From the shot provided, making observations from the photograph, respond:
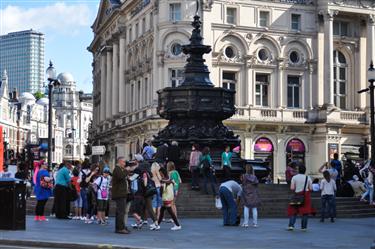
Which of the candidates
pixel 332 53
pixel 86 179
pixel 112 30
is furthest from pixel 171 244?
pixel 112 30

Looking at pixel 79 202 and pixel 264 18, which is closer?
pixel 79 202

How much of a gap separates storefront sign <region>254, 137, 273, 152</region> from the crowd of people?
3354 centimetres

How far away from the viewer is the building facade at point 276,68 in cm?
5956

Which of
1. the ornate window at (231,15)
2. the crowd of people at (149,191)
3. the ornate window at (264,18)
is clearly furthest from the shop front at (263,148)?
the crowd of people at (149,191)

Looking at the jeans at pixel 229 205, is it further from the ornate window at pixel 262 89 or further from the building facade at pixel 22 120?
the building facade at pixel 22 120

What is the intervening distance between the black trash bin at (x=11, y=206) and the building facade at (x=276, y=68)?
131 feet

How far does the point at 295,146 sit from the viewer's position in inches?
2450

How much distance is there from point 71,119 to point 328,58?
13549 centimetres

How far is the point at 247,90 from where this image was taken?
60344mm

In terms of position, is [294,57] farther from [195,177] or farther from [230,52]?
[195,177]

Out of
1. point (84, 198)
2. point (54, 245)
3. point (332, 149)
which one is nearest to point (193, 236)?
point (54, 245)

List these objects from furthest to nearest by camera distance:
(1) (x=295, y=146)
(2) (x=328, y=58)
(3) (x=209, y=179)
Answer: (2) (x=328, y=58) → (1) (x=295, y=146) → (3) (x=209, y=179)

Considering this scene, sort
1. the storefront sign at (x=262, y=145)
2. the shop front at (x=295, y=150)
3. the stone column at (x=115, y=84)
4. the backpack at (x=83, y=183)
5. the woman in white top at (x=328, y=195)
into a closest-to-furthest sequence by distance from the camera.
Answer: the backpack at (x=83, y=183) → the woman in white top at (x=328, y=195) → the storefront sign at (x=262, y=145) → the shop front at (x=295, y=150) → the stone column at (x=115, y=84)

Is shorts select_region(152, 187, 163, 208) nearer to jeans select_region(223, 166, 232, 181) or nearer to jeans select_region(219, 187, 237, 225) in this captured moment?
jeans select_region(219, 187, 237, 225)
